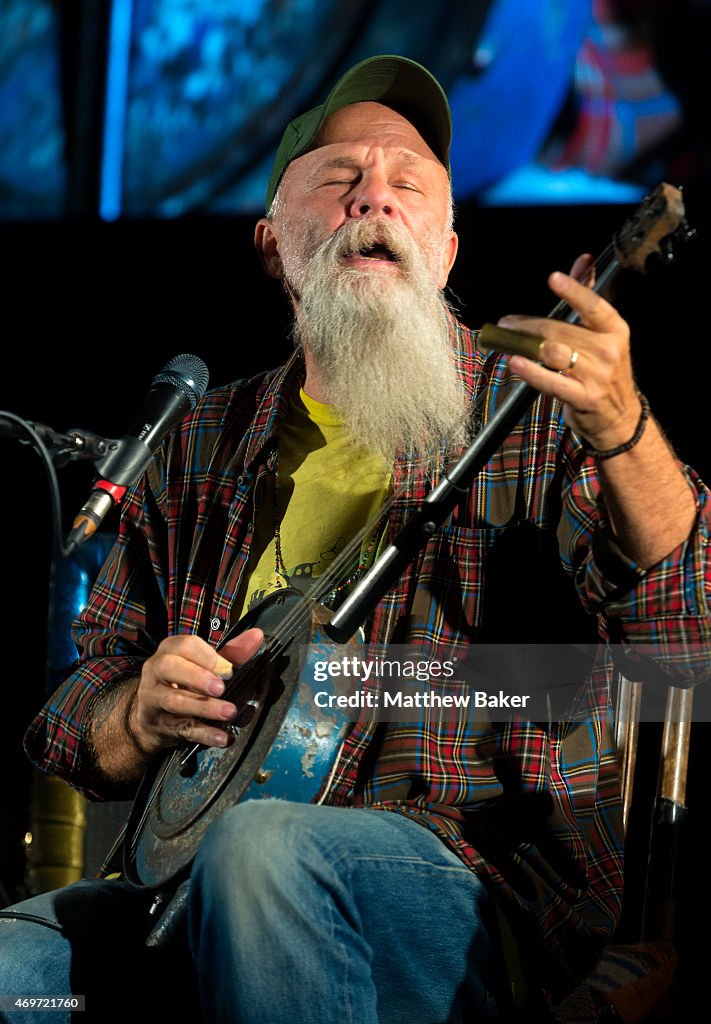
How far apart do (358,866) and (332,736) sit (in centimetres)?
26

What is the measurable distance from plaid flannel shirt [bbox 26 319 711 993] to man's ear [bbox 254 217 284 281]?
0.44 metres

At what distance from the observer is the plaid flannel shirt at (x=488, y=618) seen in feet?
5.06

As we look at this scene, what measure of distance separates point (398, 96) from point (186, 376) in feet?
3.48

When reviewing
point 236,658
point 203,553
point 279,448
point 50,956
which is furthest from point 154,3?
point 50,956

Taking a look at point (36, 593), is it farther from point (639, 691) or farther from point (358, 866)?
point (358, 866)

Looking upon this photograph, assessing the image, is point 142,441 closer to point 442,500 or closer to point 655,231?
point 442,500

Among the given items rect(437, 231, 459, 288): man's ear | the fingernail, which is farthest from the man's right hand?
rect(437, 231, 459, 288): man's ear

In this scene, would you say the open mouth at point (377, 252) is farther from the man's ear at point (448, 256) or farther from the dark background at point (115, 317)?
the dark background at point (115, 317)

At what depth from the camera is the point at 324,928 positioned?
1.28 m

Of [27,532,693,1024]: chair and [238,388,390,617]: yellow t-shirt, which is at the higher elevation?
[238,388,390,617]: yellow t-shirt

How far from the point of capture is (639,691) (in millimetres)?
2125

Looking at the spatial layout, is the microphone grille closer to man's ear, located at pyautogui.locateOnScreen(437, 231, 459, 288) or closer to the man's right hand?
the man's right hand

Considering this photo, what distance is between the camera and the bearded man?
1.31m

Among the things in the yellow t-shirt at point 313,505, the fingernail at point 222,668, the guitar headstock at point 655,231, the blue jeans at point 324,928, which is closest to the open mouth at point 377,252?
the yellow t-shirt at point 313,505
